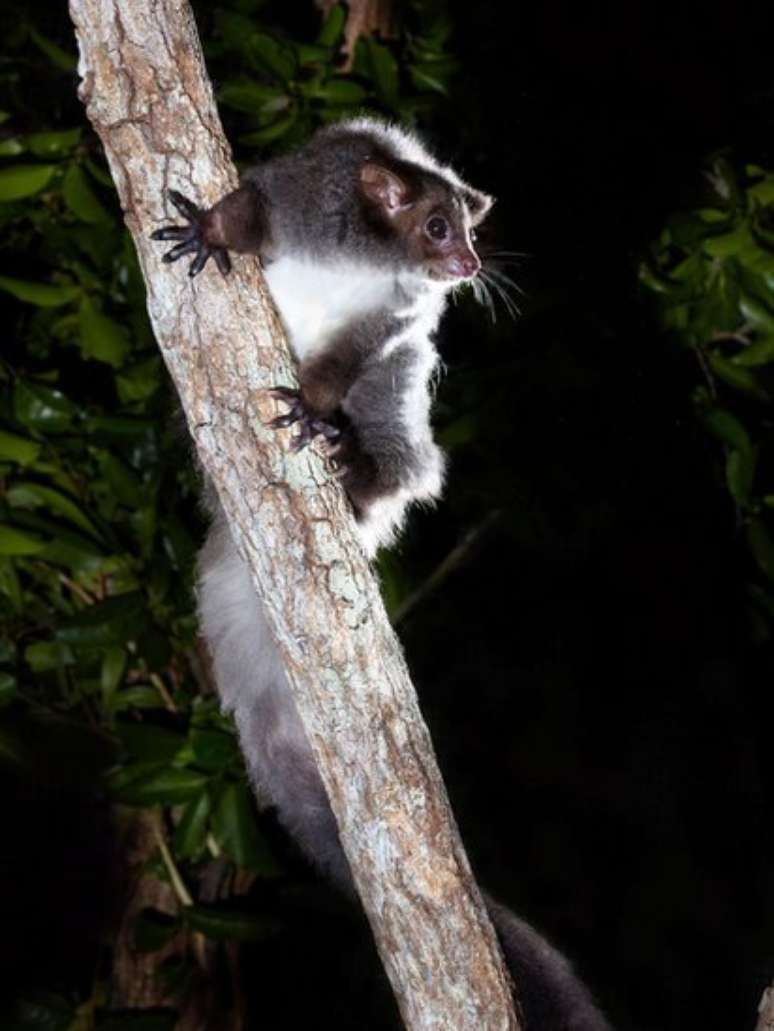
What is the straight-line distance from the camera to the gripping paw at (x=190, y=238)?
203cm

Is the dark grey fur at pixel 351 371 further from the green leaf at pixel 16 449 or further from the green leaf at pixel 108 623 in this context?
Answer: the green leaf at pixel 16 449

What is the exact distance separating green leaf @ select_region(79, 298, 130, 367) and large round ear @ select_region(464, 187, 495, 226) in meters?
1.06

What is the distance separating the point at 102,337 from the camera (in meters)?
3.50

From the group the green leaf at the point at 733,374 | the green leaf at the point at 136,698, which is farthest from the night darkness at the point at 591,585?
the green leaf at the point at 136,698

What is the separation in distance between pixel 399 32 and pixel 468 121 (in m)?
0.39

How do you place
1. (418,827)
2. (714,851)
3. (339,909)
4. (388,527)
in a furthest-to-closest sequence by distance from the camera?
(714,851) → (339,909) → (388,527) → (418,827)

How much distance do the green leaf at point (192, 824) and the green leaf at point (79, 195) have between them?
1444 millimetres

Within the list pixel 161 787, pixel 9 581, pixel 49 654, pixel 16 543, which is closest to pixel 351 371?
pixel 16 543

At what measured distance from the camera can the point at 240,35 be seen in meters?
3.53

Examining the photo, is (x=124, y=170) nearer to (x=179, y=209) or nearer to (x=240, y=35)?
(x=179, y=209)

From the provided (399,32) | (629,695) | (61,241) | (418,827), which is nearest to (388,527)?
(418,827)

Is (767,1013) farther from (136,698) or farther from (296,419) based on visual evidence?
(136,698)

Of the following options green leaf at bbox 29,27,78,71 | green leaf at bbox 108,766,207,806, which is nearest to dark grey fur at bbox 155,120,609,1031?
green leaf at bbox 108,766,207,806

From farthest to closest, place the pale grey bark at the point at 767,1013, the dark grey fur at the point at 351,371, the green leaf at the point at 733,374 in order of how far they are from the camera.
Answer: the green leaf at the point at 733,374 < the dark grey fur at the point at 351,371 < the pale grey bark at the point at 767,1013
